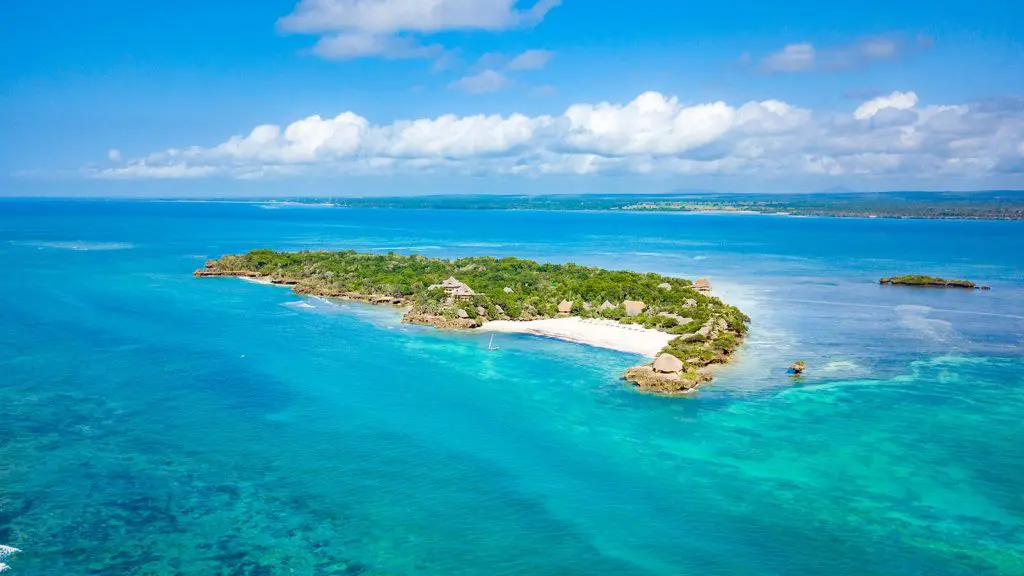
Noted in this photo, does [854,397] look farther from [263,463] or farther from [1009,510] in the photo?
[263,463]

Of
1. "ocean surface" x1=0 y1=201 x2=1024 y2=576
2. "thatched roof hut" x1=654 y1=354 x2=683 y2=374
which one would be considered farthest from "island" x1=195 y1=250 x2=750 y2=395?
"ocean surface" x1=0 y1=201 x2=1024 y2=576

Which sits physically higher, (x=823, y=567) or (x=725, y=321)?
(x=725, y=321)

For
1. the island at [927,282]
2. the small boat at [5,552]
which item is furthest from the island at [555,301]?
the island at [927,282]

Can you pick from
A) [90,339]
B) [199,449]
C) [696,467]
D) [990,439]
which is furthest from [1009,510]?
[90,339]

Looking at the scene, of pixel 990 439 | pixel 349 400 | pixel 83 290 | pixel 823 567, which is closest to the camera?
pixel 823 567

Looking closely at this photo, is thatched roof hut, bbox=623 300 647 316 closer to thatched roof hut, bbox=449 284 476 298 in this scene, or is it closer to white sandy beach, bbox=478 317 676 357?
white sandy beach, bbox=478 317 676 357

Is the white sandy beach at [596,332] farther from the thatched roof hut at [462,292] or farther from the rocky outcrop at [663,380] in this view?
the rocky outcrop at [663,380]
